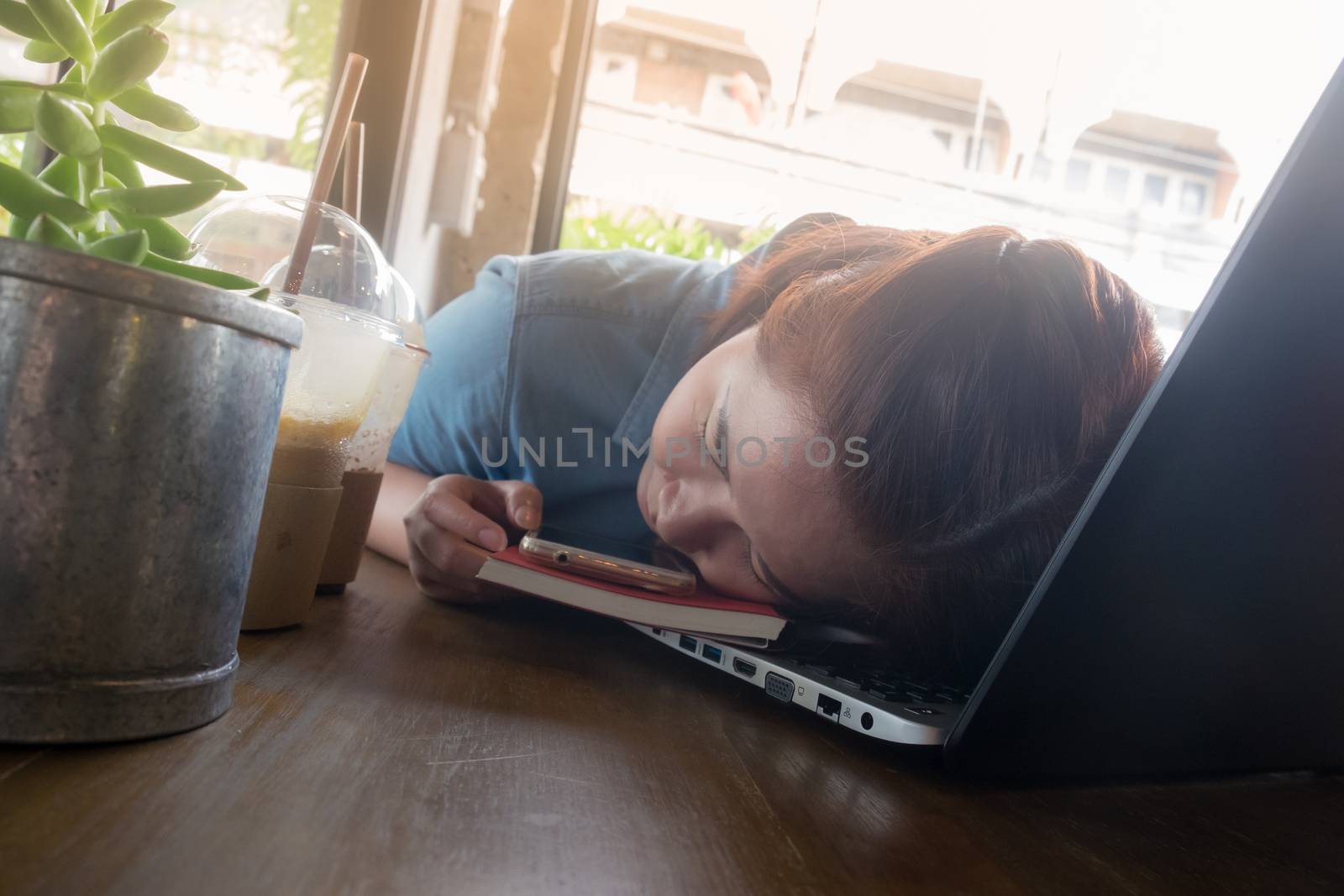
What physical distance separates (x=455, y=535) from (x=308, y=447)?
0.76 feet

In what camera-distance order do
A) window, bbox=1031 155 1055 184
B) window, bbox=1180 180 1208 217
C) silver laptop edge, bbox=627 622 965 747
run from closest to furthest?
silver laptop edge, bbox=627 622 965 747 → window, bbox=1031 155 1055 184 → window, bbox=1180 180 1208 217

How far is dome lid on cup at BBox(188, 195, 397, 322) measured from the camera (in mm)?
636

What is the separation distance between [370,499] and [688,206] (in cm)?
168

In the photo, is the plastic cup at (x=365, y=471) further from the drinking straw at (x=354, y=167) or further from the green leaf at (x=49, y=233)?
the green leaf at (x=49, y=233)

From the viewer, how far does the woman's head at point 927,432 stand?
2.15 ft

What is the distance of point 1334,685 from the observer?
529 mm

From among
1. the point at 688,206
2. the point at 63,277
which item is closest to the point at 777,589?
the point at 63,277

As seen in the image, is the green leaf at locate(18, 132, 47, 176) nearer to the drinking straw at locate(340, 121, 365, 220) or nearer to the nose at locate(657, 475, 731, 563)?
the drinking straw at locate(340, 121, 365, 220)

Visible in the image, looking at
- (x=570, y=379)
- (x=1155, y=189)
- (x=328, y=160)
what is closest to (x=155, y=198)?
(x=328, y=160)

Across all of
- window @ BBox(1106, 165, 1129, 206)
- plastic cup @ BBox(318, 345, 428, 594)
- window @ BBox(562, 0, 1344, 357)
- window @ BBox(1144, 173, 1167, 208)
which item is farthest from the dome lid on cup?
window @ BBox(1144, 173, 1167, 208)

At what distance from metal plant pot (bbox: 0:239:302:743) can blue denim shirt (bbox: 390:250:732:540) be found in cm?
74

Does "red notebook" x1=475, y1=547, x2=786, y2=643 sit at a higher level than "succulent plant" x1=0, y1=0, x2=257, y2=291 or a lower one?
lower

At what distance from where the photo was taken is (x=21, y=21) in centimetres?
34

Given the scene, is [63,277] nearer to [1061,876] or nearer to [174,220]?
[1061,876]
